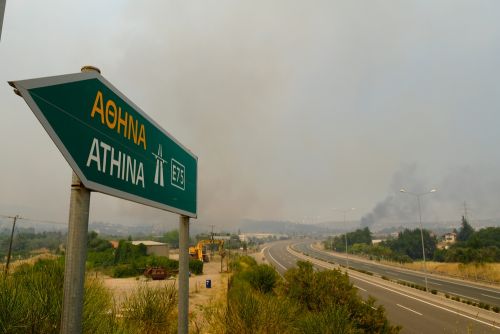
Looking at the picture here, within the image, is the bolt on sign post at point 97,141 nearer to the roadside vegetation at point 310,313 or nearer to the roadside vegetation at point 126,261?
the roadside vegetation at point 310,313

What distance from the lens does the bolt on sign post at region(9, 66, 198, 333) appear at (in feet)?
5.01

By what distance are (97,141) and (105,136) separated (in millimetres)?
97

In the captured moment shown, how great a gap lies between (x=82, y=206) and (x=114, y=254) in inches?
2612

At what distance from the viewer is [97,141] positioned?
1.84 m

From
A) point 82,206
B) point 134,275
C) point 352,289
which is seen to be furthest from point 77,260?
point 134,275

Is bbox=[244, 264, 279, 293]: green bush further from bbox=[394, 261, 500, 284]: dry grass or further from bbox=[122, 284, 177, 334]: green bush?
bbox=[394, 261, 500, 284]: dry grass

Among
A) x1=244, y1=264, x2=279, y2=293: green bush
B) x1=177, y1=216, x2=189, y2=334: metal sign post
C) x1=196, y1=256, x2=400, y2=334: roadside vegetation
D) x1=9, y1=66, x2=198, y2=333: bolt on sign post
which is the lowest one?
x1=244, y1=264, x2=279, y2=293: green bush

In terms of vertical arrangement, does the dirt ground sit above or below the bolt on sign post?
below

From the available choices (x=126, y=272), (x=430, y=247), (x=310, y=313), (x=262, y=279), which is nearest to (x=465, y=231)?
(x=430, y=247)

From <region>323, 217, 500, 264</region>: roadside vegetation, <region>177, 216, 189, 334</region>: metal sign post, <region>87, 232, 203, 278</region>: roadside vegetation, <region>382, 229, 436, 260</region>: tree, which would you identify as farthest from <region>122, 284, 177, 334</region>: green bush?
<region>382, 229, 436, 260</region>: tree

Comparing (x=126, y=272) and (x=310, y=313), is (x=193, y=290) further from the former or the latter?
(x=310, y=313)

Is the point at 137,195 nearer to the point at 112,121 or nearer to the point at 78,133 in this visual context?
the point at 112,121

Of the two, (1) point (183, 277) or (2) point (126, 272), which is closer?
(1) point (183, 277)

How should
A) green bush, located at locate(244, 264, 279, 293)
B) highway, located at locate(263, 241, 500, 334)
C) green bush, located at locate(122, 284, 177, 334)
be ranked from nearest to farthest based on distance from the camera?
green bush, located at locate(122, 284, 177, 334)
highway, located at locate(263, 241, 500, 334)
green bush, located at locate(244, 264, 279, 293)
